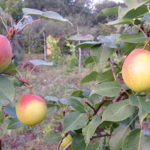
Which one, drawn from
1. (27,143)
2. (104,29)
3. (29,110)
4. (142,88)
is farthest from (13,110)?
(104,29)

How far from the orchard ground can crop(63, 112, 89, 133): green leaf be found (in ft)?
0.37

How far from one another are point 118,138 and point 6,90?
34 centimetres

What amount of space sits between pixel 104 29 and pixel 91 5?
A: 3.90 m

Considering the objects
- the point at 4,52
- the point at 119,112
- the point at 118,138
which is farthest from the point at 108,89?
the point at 4,52

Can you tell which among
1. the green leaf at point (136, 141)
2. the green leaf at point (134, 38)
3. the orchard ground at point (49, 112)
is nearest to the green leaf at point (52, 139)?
the orchard ground at point (49, 112)

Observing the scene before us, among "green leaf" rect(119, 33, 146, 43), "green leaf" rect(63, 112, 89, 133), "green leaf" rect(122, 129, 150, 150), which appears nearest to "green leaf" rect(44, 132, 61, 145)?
"green leaf" rect(63, 112, 89, 133)

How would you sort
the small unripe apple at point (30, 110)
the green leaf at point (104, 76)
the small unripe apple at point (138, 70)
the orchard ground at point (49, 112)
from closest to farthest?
the small unripe apple at point (138, 70) < the small unripe apple at point (30, 110) < the green leaf at point (104, 76) < the orchard ground at point (49, 112)

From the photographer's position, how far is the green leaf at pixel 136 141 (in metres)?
0.47

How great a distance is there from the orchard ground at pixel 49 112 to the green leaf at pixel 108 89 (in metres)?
0.21

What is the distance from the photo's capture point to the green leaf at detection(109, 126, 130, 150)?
53cm

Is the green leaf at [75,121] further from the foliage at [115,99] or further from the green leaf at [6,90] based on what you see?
the green leaf at [6,90]

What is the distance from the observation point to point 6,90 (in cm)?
43

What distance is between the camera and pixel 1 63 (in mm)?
421

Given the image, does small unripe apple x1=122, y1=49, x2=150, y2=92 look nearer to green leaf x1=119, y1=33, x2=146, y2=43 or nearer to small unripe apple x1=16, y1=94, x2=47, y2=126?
green leaf x1=119, y1=33, x2=146, y2=43
